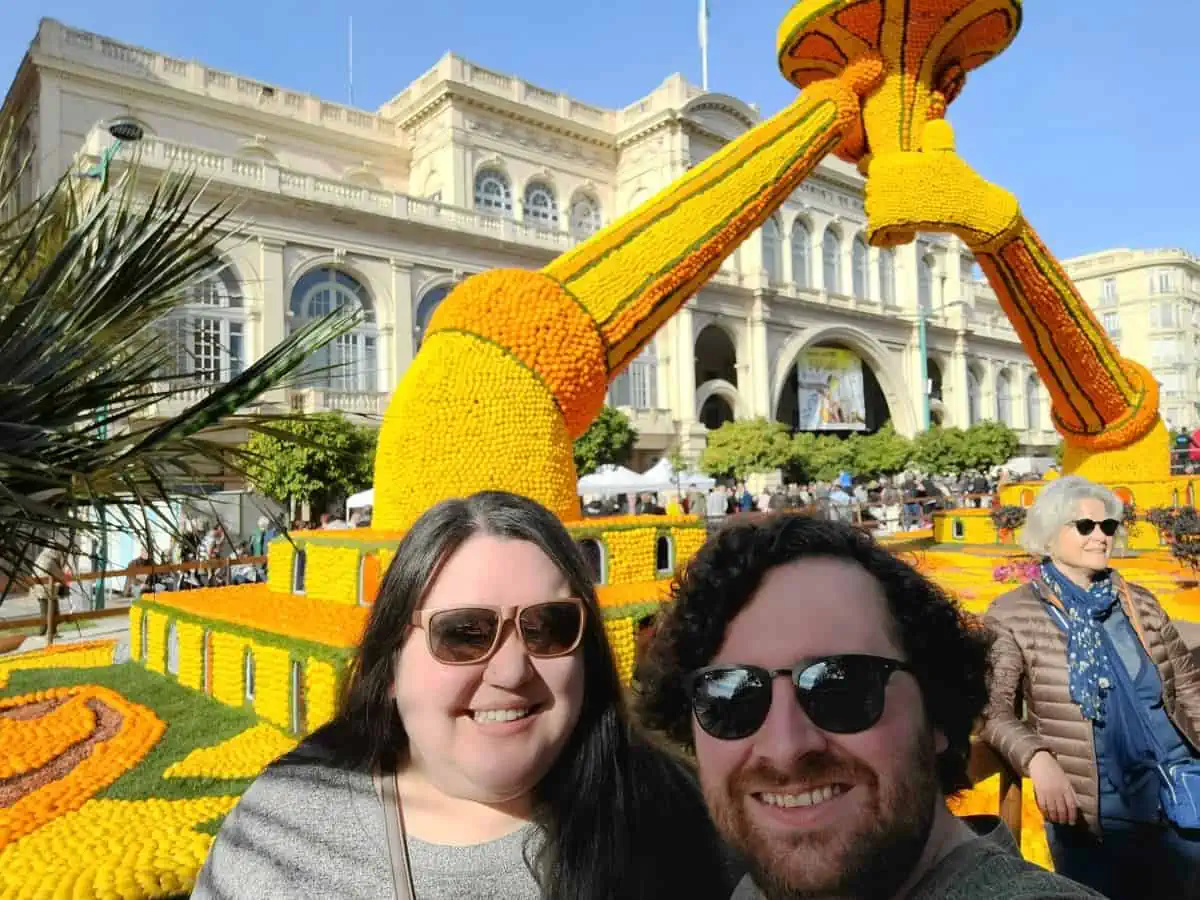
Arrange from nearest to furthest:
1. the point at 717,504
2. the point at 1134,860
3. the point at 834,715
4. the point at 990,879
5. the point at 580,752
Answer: the point at 990,879 < the point at 834,715 < the point at 580,752 < the point at 1134,860 < the point at 717,504

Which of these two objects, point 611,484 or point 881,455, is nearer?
point 611,484

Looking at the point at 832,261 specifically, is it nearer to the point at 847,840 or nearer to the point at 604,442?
the point at 604,442

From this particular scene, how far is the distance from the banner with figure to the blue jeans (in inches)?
1330

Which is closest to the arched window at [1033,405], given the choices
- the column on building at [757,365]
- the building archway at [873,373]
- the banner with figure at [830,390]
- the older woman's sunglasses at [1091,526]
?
the building archway at [873,373]

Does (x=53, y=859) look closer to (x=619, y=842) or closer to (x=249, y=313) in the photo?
(x=619, y=842)

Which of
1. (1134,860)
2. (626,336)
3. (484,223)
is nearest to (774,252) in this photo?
(484,223)

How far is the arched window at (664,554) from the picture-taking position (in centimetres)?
787

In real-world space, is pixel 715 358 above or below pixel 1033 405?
above

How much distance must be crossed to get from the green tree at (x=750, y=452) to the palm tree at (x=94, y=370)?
25329 millimetres

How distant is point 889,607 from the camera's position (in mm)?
1382

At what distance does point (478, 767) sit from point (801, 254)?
123 feet

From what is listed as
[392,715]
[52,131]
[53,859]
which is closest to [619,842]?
[392,715]

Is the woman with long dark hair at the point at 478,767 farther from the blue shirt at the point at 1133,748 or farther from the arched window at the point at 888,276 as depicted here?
the arched window at the point at 888,276

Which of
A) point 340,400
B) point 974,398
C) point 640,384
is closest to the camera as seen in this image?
point 340,400
